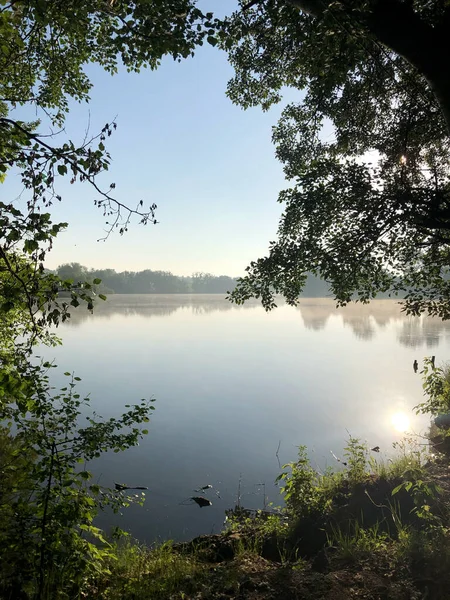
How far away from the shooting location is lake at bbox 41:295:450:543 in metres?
9.77

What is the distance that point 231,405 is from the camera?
1705 centimetres

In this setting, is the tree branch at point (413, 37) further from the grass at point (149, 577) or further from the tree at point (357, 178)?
the grass at point (149, 577)

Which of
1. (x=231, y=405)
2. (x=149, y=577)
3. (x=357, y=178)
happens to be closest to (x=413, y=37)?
(x=357, y=178)

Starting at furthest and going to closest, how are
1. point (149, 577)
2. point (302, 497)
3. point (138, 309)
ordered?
point (138, 309)
point (302, 497)
point (149, 577)

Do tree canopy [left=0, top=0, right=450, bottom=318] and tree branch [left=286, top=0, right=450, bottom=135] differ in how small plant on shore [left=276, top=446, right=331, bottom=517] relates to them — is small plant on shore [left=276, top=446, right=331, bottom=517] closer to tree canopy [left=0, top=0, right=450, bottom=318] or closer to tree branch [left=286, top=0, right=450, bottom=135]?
tree canopy [left=0, top=0, right=450, bottom=318]

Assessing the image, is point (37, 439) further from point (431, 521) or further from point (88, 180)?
point (431, 521)

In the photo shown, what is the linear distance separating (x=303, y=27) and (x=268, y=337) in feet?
115

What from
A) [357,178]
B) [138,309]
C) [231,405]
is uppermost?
[357,178]

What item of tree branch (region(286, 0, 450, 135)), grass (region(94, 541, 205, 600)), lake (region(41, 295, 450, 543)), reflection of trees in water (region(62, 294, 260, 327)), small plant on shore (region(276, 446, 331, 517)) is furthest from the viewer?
reflection of trees in water (region(62, 294, 260, 327))

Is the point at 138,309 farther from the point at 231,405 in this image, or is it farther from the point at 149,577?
the point at 149,577

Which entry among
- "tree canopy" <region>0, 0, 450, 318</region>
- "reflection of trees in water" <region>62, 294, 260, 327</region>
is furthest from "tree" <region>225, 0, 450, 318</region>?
"reflection of trees in water" <region>62, 294, 260, 327</region>

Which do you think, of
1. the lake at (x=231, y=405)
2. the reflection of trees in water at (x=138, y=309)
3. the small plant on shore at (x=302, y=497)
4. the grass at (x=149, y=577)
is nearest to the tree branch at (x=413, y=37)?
the small plant on shore at (x=302, y=497)

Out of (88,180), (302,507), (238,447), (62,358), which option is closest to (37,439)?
(88,180)

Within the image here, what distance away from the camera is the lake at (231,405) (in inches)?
384
